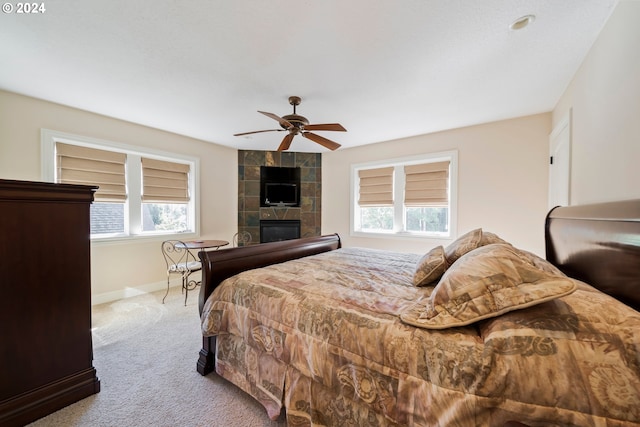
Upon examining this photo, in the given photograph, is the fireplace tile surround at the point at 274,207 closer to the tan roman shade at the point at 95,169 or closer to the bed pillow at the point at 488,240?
the tan roman shade at the point at 95,169

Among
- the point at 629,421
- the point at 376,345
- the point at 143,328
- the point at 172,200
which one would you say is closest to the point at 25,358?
the point at 143,328

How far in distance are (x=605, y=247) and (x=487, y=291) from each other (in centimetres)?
71

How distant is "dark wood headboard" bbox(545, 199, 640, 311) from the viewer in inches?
35.8

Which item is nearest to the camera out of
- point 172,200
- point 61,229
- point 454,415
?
point 454,415

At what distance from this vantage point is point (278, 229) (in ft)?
16.9

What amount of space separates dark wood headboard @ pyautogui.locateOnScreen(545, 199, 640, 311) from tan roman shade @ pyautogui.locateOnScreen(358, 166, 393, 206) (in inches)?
116

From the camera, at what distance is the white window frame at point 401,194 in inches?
150

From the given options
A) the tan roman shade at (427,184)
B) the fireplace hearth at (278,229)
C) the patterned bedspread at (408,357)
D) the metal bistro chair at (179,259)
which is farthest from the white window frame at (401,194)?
the metal bistro chair at (179,259)

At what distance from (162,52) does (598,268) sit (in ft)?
10.6

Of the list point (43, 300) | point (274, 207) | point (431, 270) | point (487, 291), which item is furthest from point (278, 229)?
point (487, 291)

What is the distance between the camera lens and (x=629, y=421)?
0.66 metres

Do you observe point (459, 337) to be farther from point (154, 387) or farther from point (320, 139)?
point (320, 139)

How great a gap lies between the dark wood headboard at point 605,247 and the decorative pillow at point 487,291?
259 mm

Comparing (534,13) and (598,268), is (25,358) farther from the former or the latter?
(534,13)
